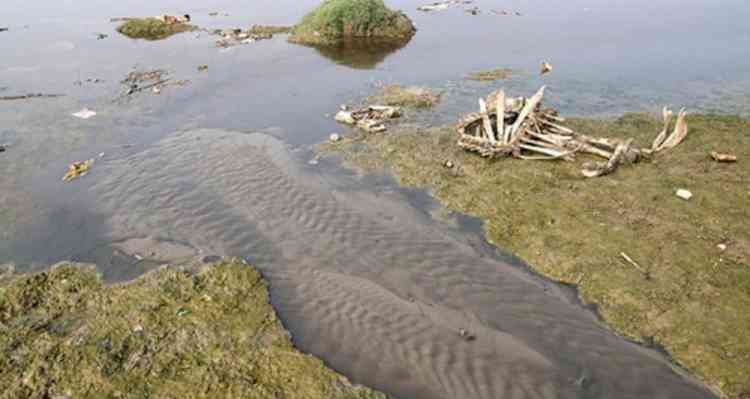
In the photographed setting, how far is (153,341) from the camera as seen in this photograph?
28.2ft

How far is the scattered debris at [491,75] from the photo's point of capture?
23.9 metres

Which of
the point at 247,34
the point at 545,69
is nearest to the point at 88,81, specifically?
the point at 247,34

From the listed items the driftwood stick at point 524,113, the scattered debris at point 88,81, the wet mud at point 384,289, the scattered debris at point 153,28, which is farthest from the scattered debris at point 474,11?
the wet mud at point 384,289

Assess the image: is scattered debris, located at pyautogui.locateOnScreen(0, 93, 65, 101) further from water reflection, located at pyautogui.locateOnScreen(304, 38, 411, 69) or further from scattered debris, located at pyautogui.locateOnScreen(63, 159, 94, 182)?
water reflection, located at pyautogui.locateOnScreen(304, 38, 411, 69)

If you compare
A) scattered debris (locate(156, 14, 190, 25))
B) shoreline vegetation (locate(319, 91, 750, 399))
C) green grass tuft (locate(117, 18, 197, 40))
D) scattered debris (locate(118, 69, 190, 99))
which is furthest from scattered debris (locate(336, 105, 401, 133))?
scattered debris (locate(156, 14, 190, 25))

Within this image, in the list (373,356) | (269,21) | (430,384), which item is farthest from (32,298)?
(269,21)

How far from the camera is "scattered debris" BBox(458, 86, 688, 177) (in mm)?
14133

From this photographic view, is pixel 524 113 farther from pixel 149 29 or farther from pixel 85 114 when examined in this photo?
pixel 149 29

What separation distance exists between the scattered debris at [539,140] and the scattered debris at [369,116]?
11.4 feet

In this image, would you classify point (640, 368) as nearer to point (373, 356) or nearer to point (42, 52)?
point (373, 356)

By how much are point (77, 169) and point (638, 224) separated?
16.8m

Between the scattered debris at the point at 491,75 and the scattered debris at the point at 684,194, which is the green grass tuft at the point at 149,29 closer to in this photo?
the scattered debris at the point at 491,75

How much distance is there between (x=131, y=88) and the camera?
23453mm

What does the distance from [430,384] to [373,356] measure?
3.87ft
